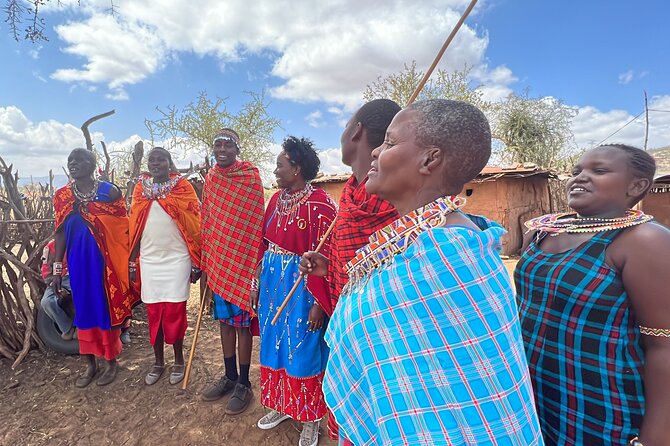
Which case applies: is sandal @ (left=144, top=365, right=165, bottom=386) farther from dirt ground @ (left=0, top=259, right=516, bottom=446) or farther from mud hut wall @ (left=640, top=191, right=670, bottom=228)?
mud hut wall @ (left=640, top=191, right=670, bottom=228)

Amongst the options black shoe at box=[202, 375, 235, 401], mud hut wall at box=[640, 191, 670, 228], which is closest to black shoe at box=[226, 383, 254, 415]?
black shoe at box=[202, 375, 235, 401]

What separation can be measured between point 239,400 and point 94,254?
1.83 m

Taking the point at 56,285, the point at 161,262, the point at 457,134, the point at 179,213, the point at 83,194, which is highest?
the point at 457,134

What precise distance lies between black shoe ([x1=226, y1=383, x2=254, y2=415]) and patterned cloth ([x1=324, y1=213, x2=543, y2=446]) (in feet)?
7.72

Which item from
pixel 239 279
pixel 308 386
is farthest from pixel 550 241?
pixel 239 279

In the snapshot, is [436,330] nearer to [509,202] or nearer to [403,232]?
[403,232]

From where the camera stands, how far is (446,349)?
90cm

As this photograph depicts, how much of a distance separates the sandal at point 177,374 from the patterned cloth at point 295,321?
4.05 ft

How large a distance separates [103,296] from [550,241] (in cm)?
357

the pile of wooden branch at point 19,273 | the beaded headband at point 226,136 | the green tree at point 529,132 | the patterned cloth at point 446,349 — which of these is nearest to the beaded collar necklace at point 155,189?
the beaded headband at point 226,136

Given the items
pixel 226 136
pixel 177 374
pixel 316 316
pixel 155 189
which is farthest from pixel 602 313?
pixel 177 374

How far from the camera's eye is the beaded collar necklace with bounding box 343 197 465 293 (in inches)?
38.4

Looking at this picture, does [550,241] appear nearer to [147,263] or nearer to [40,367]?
[147,263]

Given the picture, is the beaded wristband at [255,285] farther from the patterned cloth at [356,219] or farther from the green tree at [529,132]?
the green tree at [529,132]
